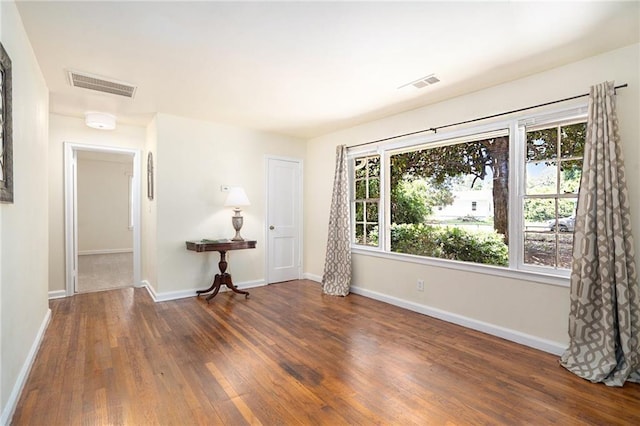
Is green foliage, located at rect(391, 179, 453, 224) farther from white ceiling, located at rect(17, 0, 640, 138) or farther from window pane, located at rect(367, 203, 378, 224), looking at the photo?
white ceiling, located at rect(17, 0, 640, 138)

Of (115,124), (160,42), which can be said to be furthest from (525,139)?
(115,124)

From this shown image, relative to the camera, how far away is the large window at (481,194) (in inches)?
109

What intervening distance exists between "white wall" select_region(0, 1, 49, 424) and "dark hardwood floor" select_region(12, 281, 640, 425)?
0.65 ft

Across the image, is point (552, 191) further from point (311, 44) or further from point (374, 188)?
point (311, 44)

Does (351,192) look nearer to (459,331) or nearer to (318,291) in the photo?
(318,291)

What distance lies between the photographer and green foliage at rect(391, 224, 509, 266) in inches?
131

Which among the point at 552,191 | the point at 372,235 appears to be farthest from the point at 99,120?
the point at 552,191

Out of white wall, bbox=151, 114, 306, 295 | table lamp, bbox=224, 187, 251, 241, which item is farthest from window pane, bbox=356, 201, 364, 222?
table lamp, bbox=224, 187, 251, 241

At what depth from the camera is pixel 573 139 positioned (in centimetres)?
271

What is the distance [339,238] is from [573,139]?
9.23ft

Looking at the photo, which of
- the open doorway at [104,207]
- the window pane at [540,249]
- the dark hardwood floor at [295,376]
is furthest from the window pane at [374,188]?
the open doorway at [104,207]

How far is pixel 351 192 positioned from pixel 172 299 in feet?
9.26

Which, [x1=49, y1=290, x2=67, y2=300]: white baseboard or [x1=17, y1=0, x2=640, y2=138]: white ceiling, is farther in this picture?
[x1=49, y1=290, x2=67, y2=300]: white baseboard

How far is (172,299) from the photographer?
4.14 meters
